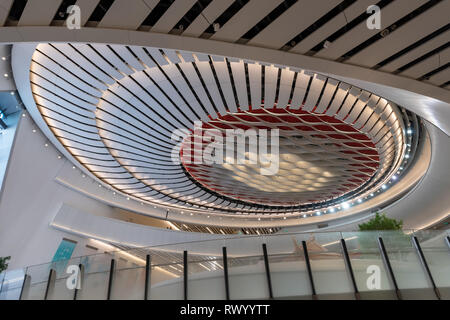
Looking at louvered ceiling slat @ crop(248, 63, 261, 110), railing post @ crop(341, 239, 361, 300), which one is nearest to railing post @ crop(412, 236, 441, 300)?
railing post @ crop(341, 239, 361, 300)

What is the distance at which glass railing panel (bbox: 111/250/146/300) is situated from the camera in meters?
6.42

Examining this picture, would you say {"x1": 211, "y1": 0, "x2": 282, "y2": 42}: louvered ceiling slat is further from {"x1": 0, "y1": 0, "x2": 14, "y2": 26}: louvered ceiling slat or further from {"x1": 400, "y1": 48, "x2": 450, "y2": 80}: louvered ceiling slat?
{"x1": 0, "y1": 0, "x2": 14, "y2": 26}: louvered ceiling slat

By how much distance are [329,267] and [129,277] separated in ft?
14.2

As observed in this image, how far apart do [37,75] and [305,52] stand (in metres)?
9.00

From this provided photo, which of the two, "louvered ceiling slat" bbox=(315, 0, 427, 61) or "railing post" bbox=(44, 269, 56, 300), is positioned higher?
"louvered ceiling slat" bbox=(315, 0, 427, 61)

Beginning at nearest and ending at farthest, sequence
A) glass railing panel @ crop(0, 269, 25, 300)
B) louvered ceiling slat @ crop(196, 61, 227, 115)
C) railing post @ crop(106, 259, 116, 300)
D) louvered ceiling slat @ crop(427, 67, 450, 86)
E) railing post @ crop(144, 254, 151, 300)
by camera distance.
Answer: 1. louvered ceiling slat @ crop(427, 67, 450, 86)
2. railing post @ crop(144, 254, 151, 300)
3. railing post @ crop(106, 259, 116, 300)
4. glass railing panel @ crop(0, 269, 25, 300)
5. louvered ceiling slat @ crop(196, 61, 227, 115)

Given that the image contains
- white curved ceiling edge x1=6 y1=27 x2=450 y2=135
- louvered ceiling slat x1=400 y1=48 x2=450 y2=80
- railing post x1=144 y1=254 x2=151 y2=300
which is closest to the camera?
white curved ceiling edge x1=6 y1=27 x2=450 y2=135

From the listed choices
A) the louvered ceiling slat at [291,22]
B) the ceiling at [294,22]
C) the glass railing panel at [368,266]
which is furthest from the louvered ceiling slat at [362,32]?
the glass railing panel at [368,266]

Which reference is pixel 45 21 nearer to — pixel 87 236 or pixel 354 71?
pixel 354 71

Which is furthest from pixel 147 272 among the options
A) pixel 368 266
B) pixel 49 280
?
pixel 368 266

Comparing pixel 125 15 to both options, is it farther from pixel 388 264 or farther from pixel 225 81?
pixel 388 264

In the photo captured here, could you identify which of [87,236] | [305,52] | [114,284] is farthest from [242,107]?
[87,236]

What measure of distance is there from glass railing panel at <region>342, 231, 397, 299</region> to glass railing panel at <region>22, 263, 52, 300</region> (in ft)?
22.7
